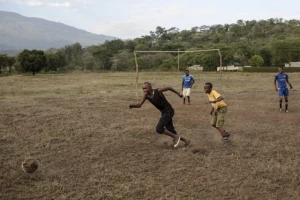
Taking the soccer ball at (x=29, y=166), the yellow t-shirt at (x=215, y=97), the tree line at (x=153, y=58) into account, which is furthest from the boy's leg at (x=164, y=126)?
the tree line at (x=153, y=58)

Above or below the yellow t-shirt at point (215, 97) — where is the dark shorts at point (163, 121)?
below

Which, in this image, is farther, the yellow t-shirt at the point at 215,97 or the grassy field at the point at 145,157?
the yellow t-shirt at the point at 215,97

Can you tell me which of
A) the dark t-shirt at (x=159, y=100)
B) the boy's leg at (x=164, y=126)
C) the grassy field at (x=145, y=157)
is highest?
the dark t-shirt at (x=159, y=100)

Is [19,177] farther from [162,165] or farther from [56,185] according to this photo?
[162,165]

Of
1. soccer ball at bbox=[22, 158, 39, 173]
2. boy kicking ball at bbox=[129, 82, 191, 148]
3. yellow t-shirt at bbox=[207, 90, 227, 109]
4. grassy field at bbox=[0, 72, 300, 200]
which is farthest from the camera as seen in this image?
yellow t-shirt at bbox=[207, 90, 227, 109]

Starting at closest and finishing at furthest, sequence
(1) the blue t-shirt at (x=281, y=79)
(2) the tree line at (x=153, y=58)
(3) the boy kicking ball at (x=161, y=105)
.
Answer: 1. (3) the boy kicking ball at (x=161, y=105)
2. (1) the blue t-shirt at (x=281, y=79)
3. (2) the tree line at (x=153, y=58)

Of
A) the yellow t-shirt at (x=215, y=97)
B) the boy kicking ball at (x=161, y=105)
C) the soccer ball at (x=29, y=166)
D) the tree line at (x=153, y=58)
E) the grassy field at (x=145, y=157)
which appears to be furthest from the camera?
the tree line at (x=153, y=58)

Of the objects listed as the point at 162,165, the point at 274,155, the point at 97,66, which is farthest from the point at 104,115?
the point at 97,66

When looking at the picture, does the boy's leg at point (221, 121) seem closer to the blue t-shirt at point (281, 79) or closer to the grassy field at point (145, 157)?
the grassy field at point (145, 157)

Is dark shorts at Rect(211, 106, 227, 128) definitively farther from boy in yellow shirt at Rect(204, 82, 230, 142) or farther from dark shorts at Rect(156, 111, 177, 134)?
dark shorts at Rect(156, 111, 177, 134)

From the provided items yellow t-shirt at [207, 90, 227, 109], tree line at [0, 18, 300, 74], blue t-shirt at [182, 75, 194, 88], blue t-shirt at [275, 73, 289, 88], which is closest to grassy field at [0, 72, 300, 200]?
yellow t-shirt at [207, 90, 227, 109]

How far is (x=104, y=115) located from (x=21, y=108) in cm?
452

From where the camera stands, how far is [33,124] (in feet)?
35.7

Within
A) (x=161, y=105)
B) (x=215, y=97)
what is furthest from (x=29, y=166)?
(x=215, y=97)
